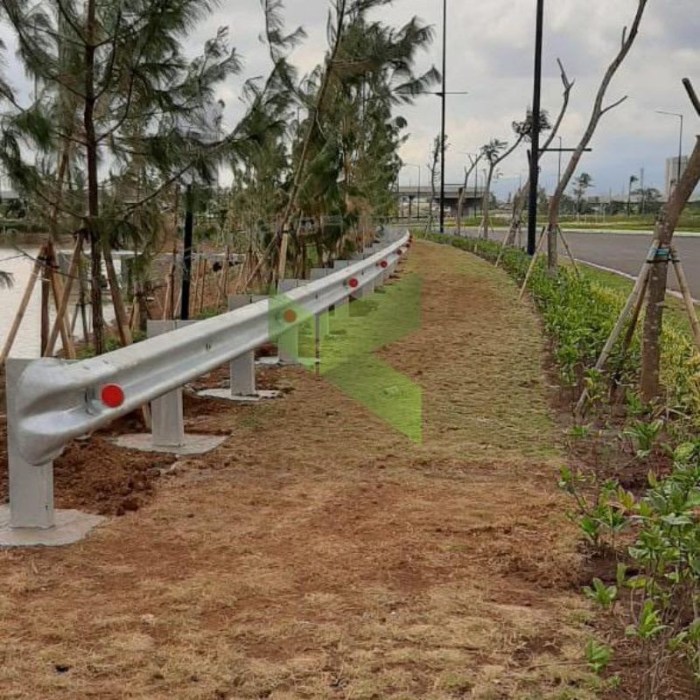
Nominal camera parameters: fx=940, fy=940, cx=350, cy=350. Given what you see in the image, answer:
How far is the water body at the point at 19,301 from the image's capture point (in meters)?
6.43

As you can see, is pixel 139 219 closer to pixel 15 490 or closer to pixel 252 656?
pixel 15 490

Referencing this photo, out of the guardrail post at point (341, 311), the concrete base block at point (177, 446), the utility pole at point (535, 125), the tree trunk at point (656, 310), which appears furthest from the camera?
the utility pole at point (535, 125)

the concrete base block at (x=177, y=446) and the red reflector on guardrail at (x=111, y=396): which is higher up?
the red reflector on guardrail at (x=111, y=396)

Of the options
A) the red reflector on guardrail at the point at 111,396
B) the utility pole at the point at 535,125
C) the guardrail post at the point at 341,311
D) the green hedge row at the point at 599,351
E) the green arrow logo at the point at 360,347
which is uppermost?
the utility pole at the point at 535,125

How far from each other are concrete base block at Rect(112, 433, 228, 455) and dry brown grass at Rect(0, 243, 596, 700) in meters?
0.11

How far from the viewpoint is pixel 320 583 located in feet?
10.6

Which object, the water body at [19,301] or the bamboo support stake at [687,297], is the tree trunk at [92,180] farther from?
the bamboo support stake at [687,297]

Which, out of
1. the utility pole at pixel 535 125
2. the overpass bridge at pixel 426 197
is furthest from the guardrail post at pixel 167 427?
the overpass bridge at pixel 426 197

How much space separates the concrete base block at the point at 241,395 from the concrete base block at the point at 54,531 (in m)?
2.37

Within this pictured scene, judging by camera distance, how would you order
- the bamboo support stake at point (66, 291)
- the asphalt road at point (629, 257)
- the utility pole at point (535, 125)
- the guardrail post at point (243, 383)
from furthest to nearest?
1. the utility pole at point (535, 125)
2. the asphalt road at point (629, 257)
3. the guardrail post at point (243, 383)
4. the bamboo support stake at point (66, 291)

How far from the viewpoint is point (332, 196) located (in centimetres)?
1188

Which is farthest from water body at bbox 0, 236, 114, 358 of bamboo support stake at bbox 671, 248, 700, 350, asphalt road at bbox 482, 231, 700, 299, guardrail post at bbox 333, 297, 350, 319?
asphalt road at bbox 482, 231, 700, 299

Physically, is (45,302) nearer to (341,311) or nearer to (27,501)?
(27,501)

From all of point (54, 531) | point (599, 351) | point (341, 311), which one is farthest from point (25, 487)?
point (341, 311)
